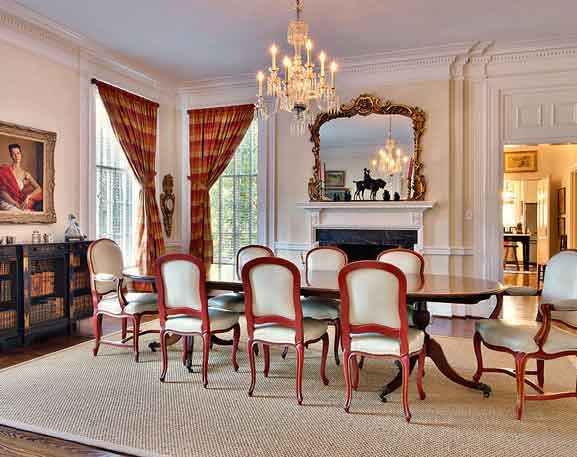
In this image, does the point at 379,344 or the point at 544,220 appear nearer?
the point at 379,344

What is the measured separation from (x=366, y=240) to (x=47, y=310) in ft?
11.9

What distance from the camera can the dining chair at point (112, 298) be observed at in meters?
3.92

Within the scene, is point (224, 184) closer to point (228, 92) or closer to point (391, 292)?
point (228, 92)

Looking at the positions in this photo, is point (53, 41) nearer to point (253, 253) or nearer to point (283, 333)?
point (253, 253)

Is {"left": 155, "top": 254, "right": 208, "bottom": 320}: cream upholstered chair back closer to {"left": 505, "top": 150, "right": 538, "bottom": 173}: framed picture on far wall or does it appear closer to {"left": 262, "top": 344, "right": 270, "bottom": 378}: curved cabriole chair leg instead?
{"left": 262, "top": 344, "right": 270, "bottom": 378}: curved cabriole chair leg

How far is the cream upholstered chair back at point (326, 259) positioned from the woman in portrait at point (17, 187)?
2.78m

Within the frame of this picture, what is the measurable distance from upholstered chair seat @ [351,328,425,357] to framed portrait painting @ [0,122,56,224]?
355 cm

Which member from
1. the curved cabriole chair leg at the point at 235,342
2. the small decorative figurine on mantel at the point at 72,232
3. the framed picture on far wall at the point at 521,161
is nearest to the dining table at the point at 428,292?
the curved cabriole chair leg at the point at 235,342

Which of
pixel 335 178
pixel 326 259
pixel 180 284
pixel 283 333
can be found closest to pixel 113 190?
pixel 335 178

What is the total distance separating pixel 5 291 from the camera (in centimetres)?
429

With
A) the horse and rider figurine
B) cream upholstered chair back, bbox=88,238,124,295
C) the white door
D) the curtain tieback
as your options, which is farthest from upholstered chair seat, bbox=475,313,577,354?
the white door

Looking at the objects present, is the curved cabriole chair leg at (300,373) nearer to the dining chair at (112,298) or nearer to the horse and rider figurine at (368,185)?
the dining chair at (112,298)

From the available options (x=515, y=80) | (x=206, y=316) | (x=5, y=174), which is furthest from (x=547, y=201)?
(x=5, y=174)

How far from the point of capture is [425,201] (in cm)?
577
